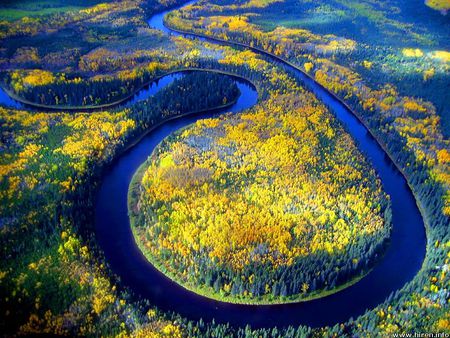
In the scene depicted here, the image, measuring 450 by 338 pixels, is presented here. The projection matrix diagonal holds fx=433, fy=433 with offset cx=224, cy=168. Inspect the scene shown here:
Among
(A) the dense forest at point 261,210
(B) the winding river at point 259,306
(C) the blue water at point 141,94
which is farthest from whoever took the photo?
(C) the blue water at point 141,94

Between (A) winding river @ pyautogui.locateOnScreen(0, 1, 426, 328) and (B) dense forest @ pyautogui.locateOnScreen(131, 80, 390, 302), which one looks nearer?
(A) winding river @ pyautogui.locateOnScreen(0, 1, 426, 328)

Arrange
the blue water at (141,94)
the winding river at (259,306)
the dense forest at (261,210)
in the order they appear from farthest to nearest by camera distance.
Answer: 1. the blue water at (141,94)
2. the dense forest at (261,210)
3. the winding river at (259,306)

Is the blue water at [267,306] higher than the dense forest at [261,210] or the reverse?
the reverse

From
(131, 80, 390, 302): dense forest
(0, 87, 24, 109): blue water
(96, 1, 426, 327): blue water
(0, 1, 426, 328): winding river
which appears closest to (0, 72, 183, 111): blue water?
(0, 87, 24, 109): blue water

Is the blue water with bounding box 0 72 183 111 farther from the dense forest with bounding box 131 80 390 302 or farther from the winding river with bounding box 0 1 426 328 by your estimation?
the dense forest with bounding box 131 80 390 302

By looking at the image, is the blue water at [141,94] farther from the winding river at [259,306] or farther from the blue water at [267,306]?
the blue water at [267,306]

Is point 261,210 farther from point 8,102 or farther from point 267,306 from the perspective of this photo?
point 8,102

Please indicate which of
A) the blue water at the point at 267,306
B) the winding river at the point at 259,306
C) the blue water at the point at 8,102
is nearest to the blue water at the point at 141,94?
the blue water at the point at 8,102

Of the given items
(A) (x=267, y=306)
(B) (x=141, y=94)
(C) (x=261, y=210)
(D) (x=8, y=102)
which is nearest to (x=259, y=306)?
(A) (x=267, y=306)

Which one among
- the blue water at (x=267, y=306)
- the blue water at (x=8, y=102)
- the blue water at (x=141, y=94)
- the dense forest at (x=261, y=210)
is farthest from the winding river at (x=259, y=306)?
the blue water at (x=8, y=102)

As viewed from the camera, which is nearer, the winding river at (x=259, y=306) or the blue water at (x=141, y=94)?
the winding river at (x=259, y=306)
